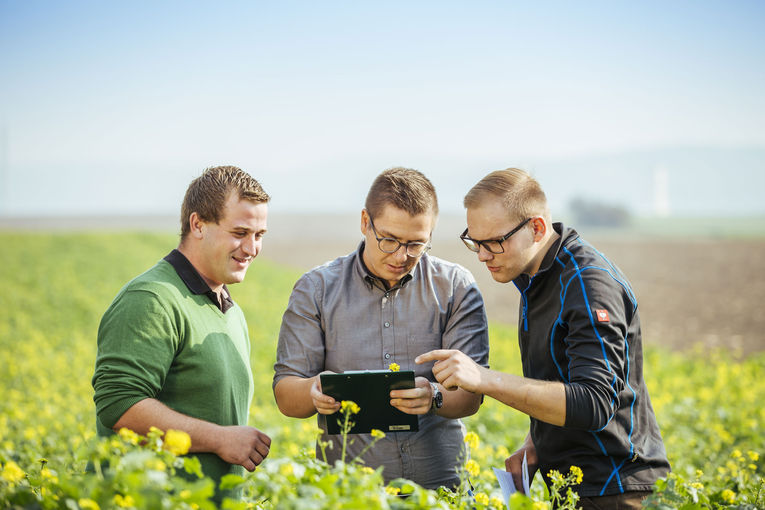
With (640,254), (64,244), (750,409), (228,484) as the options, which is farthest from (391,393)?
(640,254)

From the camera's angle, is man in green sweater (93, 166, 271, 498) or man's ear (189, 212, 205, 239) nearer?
man in green sweater (93, 166, 271, 498)

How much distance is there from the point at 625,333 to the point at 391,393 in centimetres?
88

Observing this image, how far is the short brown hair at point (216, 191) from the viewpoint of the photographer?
101 inches

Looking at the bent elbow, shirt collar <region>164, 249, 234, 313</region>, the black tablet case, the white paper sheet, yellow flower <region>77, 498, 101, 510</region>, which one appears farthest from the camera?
shirt collar <region>164, 249, 234, 313</region>

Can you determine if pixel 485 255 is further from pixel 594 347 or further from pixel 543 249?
pixel 594 347

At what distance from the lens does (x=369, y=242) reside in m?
2.73

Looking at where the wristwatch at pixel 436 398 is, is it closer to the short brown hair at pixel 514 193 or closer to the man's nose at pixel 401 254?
the man's nose at pixel 401 254

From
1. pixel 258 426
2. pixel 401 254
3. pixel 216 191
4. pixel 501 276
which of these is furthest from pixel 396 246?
pixel 258 426

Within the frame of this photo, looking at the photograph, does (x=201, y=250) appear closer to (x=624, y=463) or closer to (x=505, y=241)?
(x=505, y=241)

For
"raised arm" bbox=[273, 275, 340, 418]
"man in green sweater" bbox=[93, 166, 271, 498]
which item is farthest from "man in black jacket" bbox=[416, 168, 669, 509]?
"man in green sweater" bbox=[93, 166, 271, 498]

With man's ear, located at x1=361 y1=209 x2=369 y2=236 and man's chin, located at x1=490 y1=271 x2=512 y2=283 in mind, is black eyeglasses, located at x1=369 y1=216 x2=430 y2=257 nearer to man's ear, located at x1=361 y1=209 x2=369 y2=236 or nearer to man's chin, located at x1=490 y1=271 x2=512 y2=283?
man's ear, located at x1=361 y1=209 x2=369 y2=236

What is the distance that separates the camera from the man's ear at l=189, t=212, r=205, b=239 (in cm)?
260

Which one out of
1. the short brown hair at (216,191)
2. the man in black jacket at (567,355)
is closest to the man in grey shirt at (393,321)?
the man in black jacket at (567,355)

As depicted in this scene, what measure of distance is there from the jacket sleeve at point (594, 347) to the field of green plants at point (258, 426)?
0.99 ft
